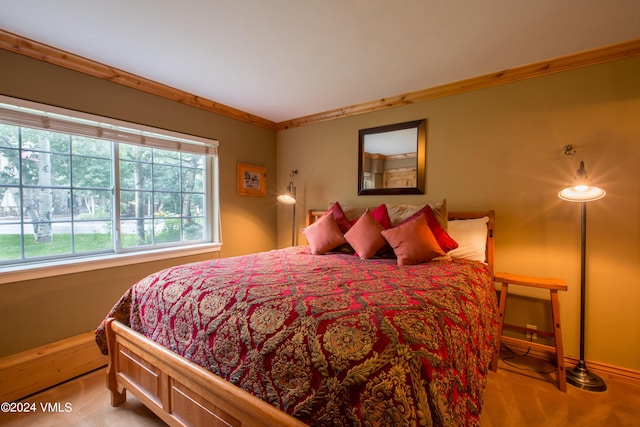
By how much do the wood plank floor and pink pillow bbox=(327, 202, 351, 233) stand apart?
1671mm

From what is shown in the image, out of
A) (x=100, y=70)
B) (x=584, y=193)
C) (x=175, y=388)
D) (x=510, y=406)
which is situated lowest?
(x=510, y=406)

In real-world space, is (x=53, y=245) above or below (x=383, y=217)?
below

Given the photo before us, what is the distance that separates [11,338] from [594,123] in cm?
461

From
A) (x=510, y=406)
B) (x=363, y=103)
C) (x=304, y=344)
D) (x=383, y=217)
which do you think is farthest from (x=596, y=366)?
(x=363, y=103)

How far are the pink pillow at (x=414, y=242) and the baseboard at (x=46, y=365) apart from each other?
2.57 meters

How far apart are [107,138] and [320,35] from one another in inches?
79.8

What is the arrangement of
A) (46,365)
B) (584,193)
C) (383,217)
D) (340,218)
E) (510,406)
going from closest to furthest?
(510,406)
(584,193)
(46,365)
(383,217)
(340,218)

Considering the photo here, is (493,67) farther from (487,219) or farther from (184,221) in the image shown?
(184,221)

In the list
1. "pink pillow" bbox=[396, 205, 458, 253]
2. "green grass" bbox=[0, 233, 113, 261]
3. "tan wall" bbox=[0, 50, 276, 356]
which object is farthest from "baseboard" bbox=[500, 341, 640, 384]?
"green grass" bbox=[0, 233, 113, 261]

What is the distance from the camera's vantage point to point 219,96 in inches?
122

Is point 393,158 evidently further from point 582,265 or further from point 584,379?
point 584,379

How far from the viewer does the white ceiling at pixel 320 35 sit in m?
1.69

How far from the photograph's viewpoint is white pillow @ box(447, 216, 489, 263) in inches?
93.4

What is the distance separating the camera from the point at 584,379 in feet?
6.66
